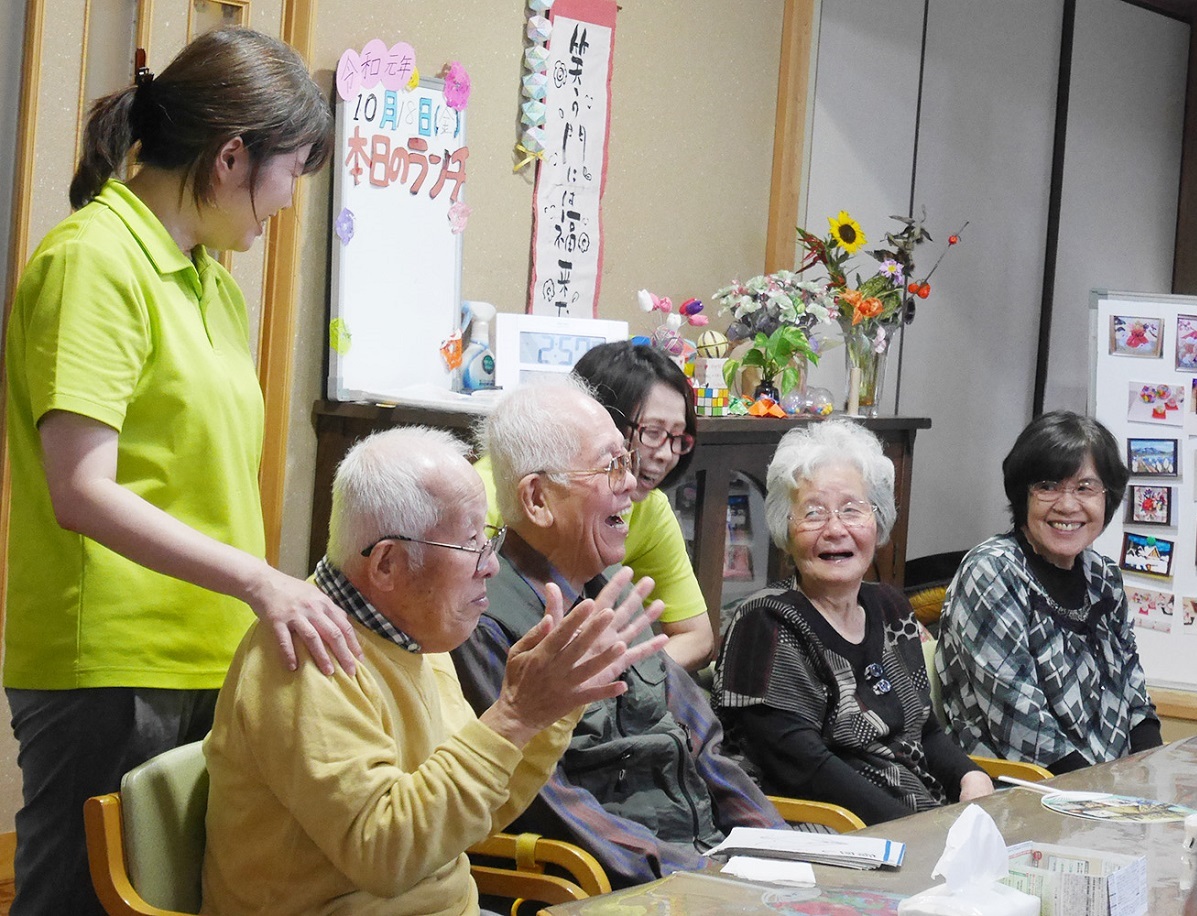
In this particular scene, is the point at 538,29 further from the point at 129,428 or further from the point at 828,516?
the point at 129,428

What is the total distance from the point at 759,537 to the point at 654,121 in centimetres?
128

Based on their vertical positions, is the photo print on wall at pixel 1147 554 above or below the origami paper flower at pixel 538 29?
below

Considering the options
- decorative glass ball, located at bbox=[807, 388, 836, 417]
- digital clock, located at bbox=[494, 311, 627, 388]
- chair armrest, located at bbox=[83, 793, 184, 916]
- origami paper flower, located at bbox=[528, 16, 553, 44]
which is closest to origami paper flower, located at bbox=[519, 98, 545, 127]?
origami paper flower, located at bbox=[528, 16, 553, 44]

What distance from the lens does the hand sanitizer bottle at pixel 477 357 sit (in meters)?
3.36

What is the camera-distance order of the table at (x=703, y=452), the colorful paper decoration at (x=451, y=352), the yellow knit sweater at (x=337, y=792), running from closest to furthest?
the yellow knit sweater at (x=337, y=792)
the table at (x=703, y=452)
the colorful paper decoration at (x=451, y=352)

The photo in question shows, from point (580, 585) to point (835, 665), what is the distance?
0.56m

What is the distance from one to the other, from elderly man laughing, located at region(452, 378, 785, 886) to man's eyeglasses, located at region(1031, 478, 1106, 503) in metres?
1.19

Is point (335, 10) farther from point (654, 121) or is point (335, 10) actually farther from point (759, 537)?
point (759, 537)

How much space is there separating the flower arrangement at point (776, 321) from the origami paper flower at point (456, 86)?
89cm

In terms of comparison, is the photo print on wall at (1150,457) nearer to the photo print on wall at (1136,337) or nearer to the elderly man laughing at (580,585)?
the photo print on wall at (1136,337)

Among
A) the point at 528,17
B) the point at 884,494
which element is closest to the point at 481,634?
the point at 884,494

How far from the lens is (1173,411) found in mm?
4160

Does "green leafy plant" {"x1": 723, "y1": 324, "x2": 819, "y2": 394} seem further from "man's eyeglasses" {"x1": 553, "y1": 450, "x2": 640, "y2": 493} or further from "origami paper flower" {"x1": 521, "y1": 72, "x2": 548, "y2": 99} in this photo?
"man's eyeglasses" {"x1": 553, "y1": 450, "x2": 640, "y2": 493}

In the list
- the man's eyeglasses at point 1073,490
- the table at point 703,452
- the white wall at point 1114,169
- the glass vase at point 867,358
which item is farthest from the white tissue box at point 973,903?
the white wall at point 1114,169
